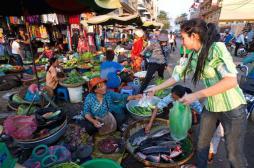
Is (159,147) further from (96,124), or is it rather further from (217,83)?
(217,83)

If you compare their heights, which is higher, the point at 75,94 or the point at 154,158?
the point at 75,94

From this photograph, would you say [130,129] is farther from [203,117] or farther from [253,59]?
[253,59]

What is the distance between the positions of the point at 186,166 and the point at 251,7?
673 inches

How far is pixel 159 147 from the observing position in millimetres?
3088

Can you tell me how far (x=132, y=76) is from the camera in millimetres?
6742

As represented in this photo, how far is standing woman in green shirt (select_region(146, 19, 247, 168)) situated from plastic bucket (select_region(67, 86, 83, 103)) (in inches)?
156

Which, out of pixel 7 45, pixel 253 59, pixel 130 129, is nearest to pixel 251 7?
pixel 253 59

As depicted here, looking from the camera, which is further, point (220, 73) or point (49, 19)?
point (49, 19)

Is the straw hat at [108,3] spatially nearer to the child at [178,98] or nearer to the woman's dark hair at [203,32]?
the woman's dark hair at [203,32]

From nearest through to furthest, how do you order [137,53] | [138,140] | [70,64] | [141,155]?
[141,155], [138,140], [137,53], [70,64]

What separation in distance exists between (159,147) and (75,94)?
10.7 feet

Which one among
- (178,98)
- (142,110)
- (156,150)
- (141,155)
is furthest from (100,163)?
(142,110)

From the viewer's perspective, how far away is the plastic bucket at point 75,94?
5.45 m

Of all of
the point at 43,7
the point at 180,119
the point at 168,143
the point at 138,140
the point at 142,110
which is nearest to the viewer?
the point at 180,119
